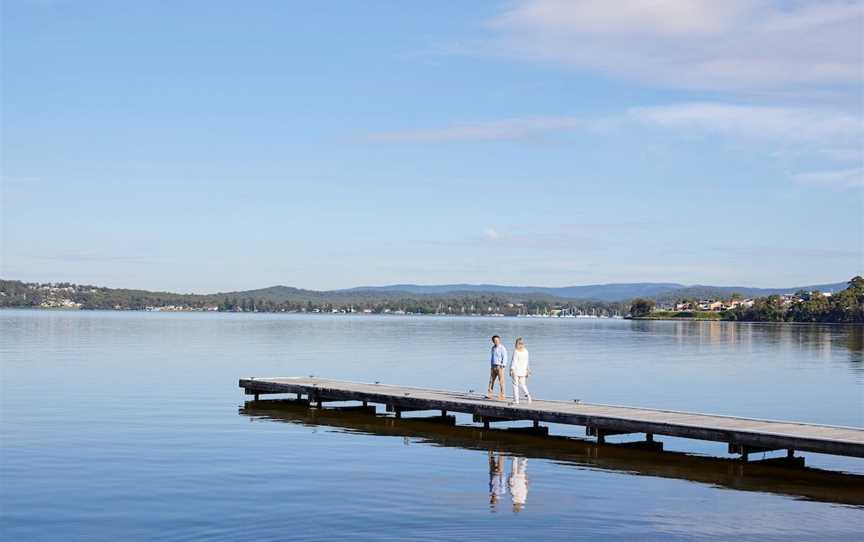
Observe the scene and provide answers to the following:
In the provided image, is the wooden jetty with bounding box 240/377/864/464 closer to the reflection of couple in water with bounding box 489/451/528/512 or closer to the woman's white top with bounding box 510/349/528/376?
the woman's white top with bounding box 510/349/528/376

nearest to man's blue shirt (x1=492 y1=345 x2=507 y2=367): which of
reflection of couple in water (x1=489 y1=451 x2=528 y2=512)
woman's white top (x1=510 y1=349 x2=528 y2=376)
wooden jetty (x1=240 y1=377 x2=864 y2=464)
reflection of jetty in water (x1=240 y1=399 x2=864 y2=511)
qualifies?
wooden jetty (x1=240 y1=377 x2=864 y2=464)

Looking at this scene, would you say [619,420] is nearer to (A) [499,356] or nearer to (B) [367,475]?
(A) [499,356]

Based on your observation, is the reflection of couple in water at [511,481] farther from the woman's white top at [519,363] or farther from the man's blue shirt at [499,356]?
the man's blue shirt at [499,356]

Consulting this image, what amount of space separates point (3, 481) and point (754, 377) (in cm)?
4112

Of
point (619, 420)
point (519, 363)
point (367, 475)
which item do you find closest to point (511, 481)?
point (367, 475)

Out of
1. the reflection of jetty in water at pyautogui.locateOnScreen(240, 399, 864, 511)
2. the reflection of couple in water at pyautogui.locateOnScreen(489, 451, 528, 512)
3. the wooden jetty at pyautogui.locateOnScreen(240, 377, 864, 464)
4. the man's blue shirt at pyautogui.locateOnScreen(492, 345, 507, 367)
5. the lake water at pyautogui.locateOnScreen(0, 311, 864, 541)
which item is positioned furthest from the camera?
the man's blue shirt at pyautogui.locateOnScreen(492, 345, 507, 367)

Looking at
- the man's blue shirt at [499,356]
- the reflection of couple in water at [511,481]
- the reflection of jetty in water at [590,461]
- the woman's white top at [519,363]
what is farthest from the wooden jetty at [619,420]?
the reflection of couple in water at [511,481]

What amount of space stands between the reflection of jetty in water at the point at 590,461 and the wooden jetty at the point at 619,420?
0.54 metres

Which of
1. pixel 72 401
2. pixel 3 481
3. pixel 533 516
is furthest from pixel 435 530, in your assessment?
pixel 72 401

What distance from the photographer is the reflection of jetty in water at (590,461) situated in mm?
22781

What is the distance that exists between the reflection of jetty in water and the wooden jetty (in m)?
0.54

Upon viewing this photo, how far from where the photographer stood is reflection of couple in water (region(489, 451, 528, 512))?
2083cm

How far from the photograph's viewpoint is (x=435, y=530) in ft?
58.7

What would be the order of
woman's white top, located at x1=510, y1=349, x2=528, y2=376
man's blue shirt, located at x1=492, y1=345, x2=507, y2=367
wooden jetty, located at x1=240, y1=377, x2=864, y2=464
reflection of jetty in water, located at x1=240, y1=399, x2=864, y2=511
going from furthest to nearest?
man's blue shirt, located at x1=492, y1=345, x2=507, y2=367
woman's white top, located at x1=510, y1=349, x2=528, y2=376
wooden jetty, located at x1=240, y1=377, x2=864, y2=464
reflection of jetty in water, located at x1=240, y1=399, x2=864, y2=511
